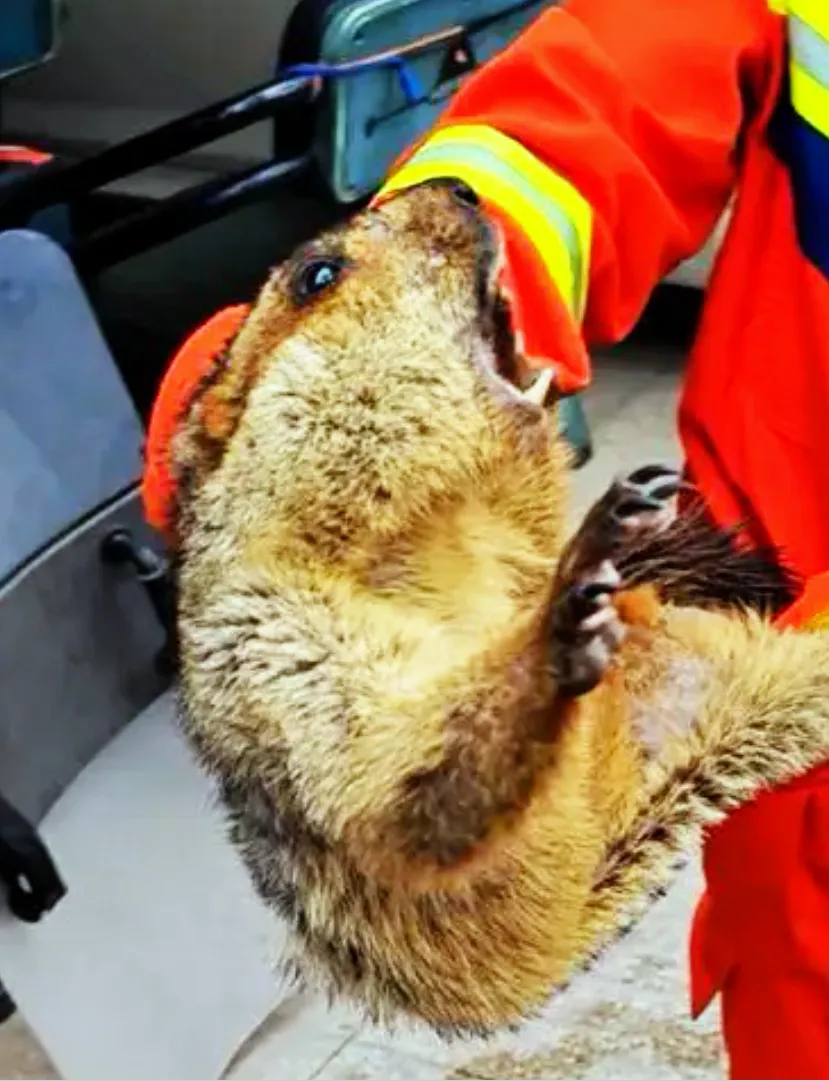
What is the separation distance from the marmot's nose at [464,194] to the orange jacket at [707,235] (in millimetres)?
16

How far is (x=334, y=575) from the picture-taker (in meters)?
0.64

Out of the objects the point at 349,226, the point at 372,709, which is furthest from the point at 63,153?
the point at 372,709

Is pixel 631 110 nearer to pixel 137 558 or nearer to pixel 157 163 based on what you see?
pixel 137 558

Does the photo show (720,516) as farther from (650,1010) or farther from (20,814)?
(650,1010)

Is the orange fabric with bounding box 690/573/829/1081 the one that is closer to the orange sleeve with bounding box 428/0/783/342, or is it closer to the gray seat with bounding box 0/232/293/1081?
the orange sleeve with bounding box 428/0/783/342

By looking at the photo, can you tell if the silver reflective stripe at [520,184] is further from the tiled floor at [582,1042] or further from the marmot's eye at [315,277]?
the tiled floor at [582,1042]

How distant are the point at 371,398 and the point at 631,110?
254 millimetres

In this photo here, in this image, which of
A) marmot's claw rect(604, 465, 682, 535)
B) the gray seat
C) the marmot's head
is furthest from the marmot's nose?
the gray seat

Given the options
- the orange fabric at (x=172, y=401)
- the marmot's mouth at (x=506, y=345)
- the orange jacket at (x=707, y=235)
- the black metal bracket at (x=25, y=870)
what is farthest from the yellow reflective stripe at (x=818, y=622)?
the black metal bracket at (x=25, y=870)

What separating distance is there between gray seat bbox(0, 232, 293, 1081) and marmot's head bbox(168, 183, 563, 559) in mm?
707

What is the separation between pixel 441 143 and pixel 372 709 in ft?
0.94

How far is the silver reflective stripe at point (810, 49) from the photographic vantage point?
875mm

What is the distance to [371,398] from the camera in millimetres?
661

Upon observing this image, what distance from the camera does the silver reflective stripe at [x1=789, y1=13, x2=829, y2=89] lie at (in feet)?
2.87
